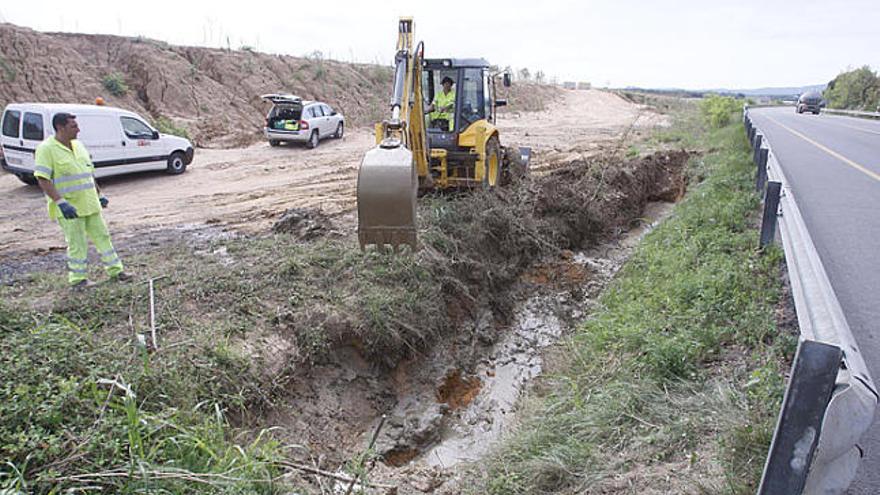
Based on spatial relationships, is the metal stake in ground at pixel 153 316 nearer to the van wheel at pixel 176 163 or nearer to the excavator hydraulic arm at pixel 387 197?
the excavator hydraulic arm at pixel 387 197

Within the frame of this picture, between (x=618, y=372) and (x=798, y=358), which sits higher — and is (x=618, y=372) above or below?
below

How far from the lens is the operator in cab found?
31.7 feet

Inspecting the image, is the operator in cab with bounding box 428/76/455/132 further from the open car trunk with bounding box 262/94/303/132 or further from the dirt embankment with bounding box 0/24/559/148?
the dirt embankment with bounding box 0/24/559/148

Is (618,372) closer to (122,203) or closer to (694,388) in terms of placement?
(694,388)

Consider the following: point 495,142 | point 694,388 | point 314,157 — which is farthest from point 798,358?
point 314,157

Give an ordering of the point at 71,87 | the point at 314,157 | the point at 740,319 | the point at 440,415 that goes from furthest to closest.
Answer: the point at 71,87 < the point at 314,157 < the point at 440,415 < the point at 740,319

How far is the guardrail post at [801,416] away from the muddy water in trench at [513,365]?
3.48 meters

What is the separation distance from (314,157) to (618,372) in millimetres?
15204

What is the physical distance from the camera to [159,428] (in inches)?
147

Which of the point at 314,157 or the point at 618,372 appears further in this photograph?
the point at 314,157

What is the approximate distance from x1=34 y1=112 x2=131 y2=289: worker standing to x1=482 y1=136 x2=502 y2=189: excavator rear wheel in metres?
5.81

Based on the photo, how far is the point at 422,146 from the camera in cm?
830

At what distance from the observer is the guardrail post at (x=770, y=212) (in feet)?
17.7

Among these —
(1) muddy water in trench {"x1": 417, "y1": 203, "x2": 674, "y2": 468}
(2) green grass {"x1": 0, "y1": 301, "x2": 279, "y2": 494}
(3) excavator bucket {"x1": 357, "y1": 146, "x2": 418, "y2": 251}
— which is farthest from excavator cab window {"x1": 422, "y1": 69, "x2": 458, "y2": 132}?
(2) green grass {"x1": 0, "y1": 301, "x2": 279, "y2": 494}
